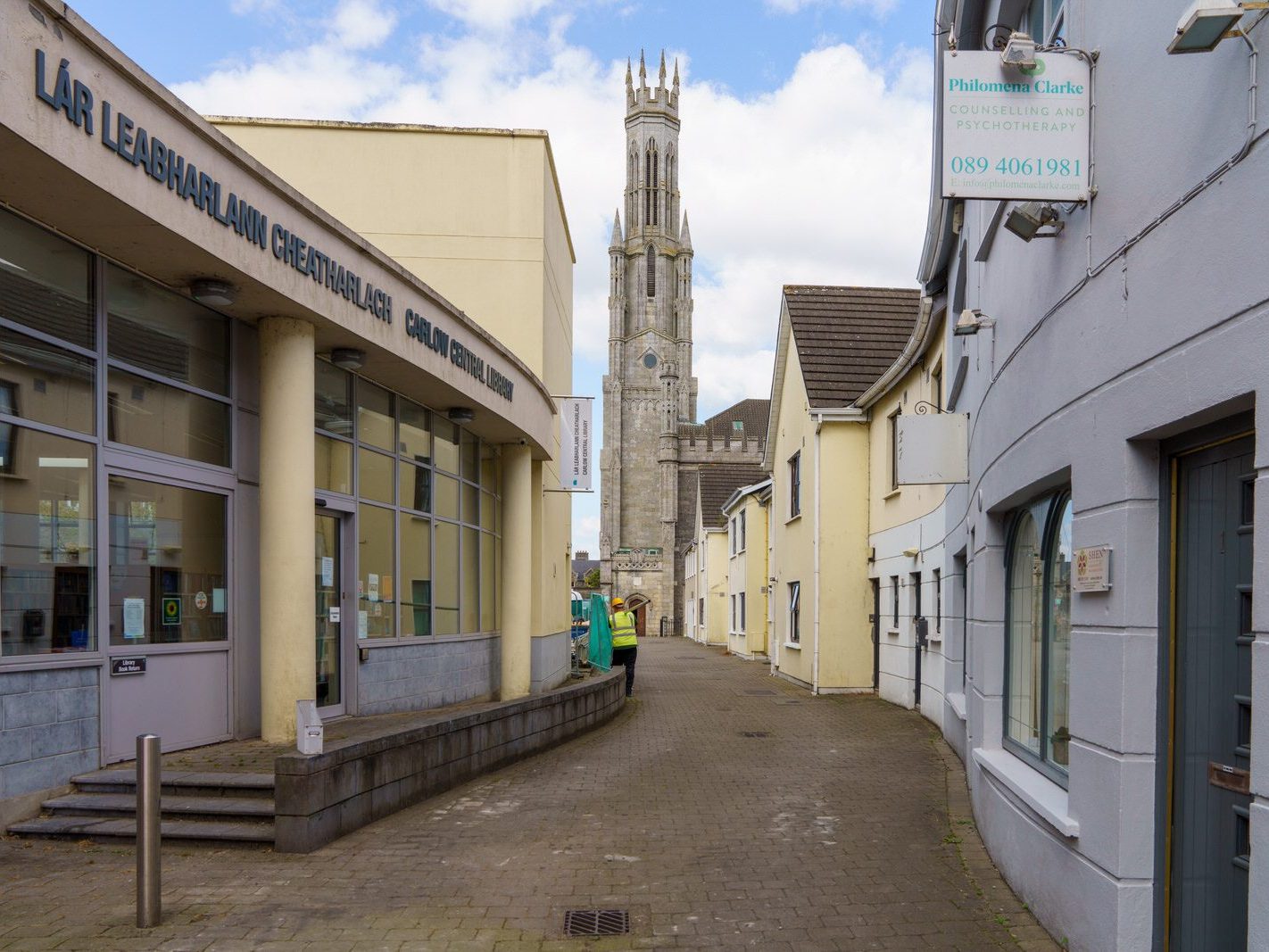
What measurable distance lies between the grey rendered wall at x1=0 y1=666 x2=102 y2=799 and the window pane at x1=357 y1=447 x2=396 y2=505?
13.6 feet

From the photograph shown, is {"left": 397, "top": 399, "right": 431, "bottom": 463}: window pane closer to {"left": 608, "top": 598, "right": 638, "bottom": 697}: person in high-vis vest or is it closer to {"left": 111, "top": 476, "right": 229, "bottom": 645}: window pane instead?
{"left": 111, "top": 476, "right": 229, "bottom": 645}: window pane

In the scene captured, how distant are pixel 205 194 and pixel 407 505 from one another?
5.52 m

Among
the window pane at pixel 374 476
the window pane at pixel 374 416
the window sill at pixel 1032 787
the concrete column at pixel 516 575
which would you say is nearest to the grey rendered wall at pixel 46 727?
the window pane at pixel 374 476

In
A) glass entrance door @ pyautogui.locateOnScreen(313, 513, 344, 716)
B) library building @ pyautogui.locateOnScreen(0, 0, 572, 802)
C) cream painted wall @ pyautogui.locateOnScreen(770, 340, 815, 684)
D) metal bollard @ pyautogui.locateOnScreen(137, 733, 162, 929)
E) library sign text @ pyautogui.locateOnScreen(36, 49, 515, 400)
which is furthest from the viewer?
cream painted wall @ pyautogui.locateOnScreen(770, 340, 815, 684)

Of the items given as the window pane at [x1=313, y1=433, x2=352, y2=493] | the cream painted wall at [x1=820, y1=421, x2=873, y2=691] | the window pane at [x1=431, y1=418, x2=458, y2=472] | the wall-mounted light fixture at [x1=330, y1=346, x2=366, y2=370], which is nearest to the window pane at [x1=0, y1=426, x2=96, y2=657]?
the window pane at [x1=313, y1=433, x2=352, y2=493]

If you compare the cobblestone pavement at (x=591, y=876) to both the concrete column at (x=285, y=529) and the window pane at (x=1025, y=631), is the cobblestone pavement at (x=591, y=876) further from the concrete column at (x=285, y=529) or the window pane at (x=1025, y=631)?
the concrete column at (x=285, y=529)

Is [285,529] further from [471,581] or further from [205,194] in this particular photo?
[471,581]

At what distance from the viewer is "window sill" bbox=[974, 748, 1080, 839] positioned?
17.4 feet

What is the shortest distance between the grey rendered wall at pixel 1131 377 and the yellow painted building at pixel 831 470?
14265 mm

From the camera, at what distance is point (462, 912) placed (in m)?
6.21

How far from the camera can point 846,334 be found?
894 inches

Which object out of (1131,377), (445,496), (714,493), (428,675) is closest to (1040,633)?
(1131,377)

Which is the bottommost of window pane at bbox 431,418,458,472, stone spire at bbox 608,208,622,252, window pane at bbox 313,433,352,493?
window pane at bbox 313,433,352,493

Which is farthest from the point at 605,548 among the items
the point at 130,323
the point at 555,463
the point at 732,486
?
the point at 130,323
